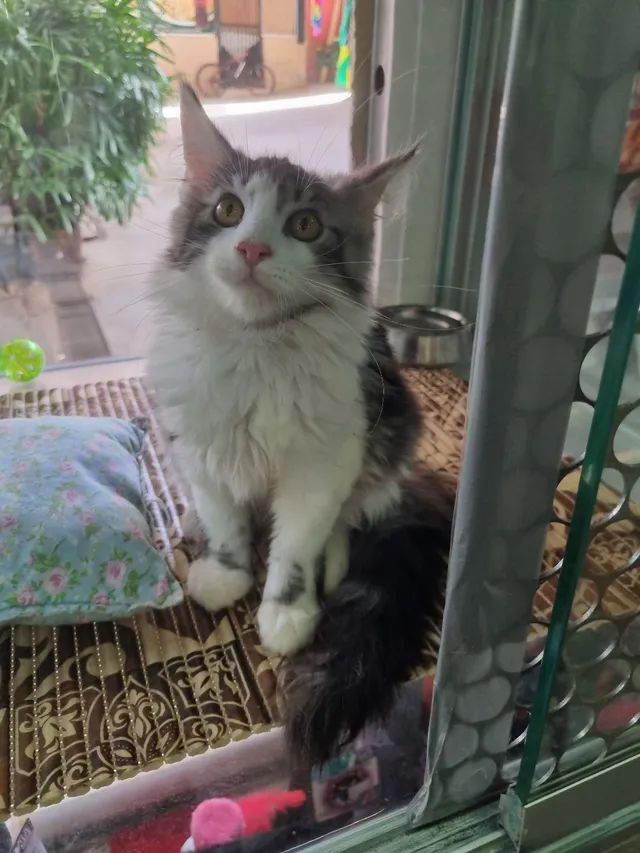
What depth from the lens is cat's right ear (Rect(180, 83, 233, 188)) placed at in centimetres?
95

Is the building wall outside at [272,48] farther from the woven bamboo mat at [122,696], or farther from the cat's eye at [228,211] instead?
the woven bamboo mat at [122,696]

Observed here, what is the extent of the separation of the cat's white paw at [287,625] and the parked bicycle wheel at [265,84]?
917 millimetres

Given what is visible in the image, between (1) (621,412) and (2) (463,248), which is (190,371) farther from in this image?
(2) (463,248)

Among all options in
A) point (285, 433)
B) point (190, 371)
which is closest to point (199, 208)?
point (190, 371)

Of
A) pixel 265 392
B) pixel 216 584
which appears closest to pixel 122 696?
pixel 216 584

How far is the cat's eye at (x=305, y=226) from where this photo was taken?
907mm

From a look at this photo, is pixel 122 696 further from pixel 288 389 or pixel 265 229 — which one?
pixel 265 229

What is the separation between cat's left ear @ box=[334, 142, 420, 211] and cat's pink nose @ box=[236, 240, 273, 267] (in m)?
0.19

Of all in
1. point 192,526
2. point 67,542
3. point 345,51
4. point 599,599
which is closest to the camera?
point 599,599

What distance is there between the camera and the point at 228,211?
93 cm

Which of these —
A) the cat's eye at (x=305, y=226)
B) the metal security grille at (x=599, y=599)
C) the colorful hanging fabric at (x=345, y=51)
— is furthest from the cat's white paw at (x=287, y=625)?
the colorful hanging fabric at (x=345, y=51)

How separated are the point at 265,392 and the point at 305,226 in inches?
9.0

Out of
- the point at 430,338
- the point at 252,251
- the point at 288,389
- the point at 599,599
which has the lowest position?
the point at 430,338

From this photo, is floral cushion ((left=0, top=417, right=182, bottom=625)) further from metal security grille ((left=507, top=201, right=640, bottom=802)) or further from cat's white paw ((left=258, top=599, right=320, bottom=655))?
metal security grille ((left=507, top=201, right=640, bottom=802))
